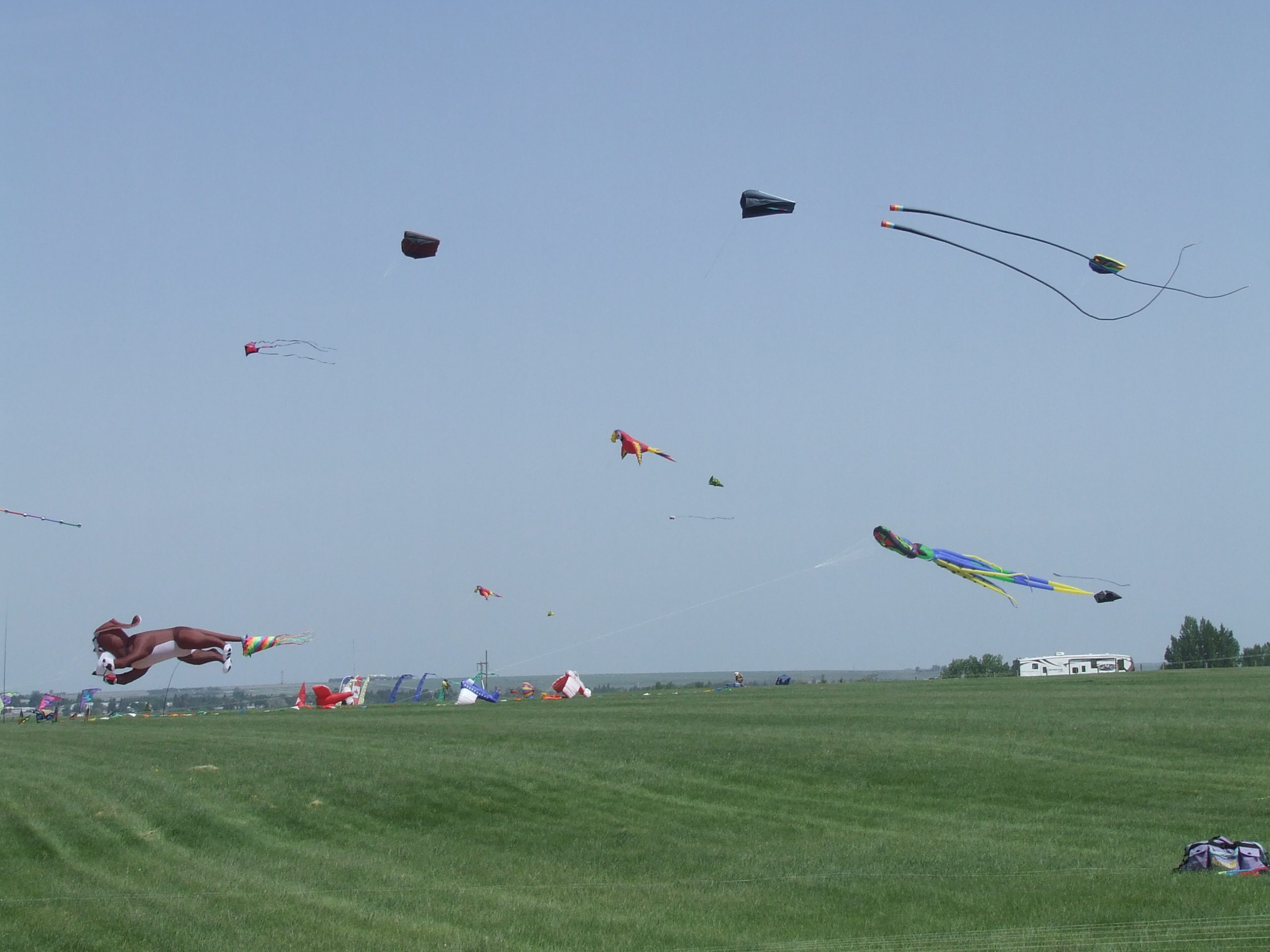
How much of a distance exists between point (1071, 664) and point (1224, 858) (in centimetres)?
8076

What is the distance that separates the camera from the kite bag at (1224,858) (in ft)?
48.1

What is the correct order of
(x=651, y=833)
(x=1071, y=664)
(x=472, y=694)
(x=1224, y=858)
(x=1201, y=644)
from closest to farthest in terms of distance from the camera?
(x=1224, y=858), (x=651, y=833), (x=472, y=694), (x=1071, y=664), (x=1201, y=644)

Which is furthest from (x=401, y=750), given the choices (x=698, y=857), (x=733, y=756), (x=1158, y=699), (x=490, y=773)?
(x=1158, y=699)

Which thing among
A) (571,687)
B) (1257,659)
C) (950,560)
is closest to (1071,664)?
(1257,659)

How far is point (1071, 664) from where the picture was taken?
91312 millimetres

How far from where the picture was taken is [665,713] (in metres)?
40.1

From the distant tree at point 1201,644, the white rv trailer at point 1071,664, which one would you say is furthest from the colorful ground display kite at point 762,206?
the distant tree at point 1201,644

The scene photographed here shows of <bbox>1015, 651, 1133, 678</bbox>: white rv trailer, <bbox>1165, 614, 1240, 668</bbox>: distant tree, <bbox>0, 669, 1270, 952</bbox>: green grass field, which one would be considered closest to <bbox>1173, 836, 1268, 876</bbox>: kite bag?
<bbox>0, 669, 1270, 952</bbox>: green grass field

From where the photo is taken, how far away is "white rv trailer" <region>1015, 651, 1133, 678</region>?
89.9 metres

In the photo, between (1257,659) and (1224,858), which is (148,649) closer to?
(1224,858)

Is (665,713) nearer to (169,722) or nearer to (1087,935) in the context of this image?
(169,722)

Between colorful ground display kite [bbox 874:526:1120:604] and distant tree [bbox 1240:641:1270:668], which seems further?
distant tree [bbox 1240:641:1270:668]

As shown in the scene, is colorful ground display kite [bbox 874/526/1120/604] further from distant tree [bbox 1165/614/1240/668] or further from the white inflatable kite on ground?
distant tree [bbox 1165/614/1240/668]

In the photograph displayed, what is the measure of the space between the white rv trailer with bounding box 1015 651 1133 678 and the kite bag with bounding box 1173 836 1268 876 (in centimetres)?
7471
